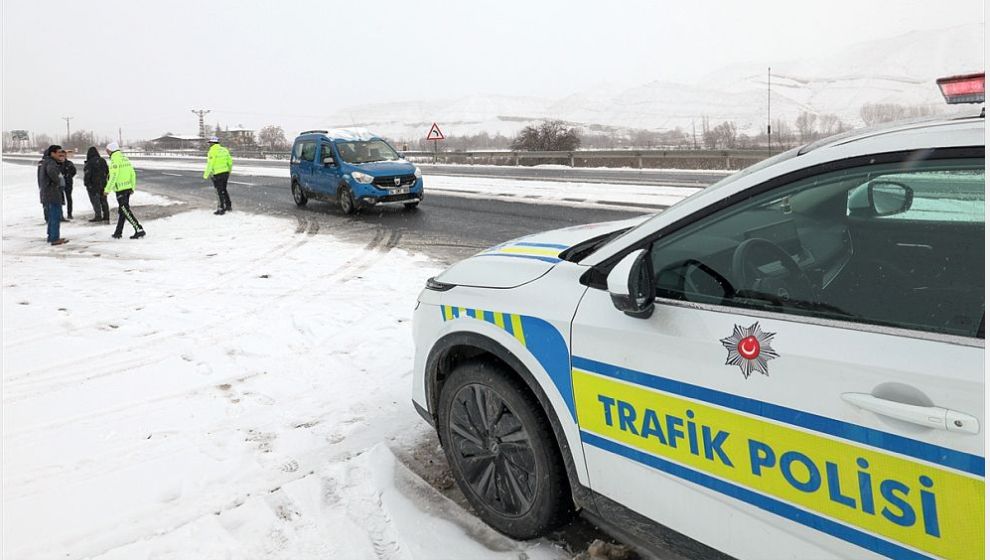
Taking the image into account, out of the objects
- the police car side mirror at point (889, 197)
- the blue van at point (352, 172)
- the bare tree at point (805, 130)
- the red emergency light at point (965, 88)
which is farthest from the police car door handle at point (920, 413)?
the bare tree at point (805, 130)

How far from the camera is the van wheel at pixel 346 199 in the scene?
14.4 m

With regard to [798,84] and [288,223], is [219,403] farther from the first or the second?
[798,84]

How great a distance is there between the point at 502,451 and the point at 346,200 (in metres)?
12.5

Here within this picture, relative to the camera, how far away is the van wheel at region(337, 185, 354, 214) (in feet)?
47.3

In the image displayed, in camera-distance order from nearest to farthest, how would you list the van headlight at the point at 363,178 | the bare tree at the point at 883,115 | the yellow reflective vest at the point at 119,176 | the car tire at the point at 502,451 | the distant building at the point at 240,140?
the car tire at the point at 502,451 → the bare tree at the point at 883,115 → the yellow reflective vest at the point at 119,176 → the van headlight at the point at 363,178 → the distant building at the point at 240,140

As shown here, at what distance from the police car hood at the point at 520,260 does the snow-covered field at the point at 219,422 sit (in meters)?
1.11

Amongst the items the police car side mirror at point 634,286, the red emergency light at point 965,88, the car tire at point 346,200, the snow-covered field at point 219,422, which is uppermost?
the car tire at point 346,200

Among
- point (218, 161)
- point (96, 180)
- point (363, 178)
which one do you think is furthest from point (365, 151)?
point (96, 180)

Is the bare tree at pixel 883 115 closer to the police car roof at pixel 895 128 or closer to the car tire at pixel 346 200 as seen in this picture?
the police car roof at pixel 895 128

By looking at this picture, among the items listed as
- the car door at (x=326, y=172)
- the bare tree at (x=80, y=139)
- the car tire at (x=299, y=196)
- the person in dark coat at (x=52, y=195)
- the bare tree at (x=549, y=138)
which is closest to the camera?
the person in dark coat at (x=52, y=195)

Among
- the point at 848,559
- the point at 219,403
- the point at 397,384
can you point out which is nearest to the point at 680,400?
the point at 848,559

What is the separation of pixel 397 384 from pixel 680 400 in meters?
3.00

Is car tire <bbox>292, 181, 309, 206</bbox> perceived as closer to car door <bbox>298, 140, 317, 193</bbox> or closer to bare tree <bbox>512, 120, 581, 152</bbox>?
car door <bbox>298, 140, 317, 193</bbox>

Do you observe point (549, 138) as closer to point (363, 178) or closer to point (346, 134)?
point (346, 134)
